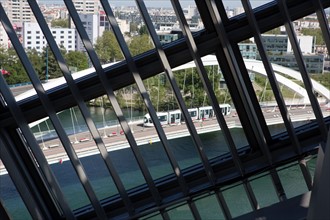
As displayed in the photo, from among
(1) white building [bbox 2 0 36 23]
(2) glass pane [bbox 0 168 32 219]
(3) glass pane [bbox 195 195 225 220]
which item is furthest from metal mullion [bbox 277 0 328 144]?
(2) glass pane [bbox 0 168 32 219]

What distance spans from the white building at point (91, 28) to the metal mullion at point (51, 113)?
52 centimetres

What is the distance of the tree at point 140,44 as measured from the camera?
19.5ft

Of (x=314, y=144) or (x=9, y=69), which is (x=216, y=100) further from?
(x=9, y=69)

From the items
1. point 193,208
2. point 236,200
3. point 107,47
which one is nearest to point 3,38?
point 107,47

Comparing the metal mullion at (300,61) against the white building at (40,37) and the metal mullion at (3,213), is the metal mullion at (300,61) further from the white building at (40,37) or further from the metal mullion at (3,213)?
the metal mullion at (3,213)

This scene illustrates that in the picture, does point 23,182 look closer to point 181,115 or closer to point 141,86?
point 141,86

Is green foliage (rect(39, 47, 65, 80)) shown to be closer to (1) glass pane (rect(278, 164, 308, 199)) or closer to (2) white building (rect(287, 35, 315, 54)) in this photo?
(2) white building (rect(287, 35, 315, 54))

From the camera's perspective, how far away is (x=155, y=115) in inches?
246

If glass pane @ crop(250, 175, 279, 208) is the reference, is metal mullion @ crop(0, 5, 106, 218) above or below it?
above

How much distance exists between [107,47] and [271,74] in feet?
5.86

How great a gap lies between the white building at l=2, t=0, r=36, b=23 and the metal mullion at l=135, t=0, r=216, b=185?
3.36 ft

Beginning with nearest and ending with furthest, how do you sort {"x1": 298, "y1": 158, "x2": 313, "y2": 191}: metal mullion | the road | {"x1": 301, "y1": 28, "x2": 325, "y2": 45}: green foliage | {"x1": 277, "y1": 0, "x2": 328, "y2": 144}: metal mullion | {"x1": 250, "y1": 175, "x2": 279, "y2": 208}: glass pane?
{"x1": 277, "y1": 0, "x2": 328, "y2": 144}: metal mullion → {"x1": 301, "y1": 28, "x2": 325, "y2": 45}: green foliage → the road → {"x1": 298, "y1": 158, "x2": 313, "y2": 191}: metal mullion → {"x1": 250, "y1": 175, "x2": 279, "y2": 208}: glass pane

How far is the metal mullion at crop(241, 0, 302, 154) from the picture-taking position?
5.93 meters

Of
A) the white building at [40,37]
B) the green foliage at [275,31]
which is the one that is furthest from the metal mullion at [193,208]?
the white building at [40,37]
